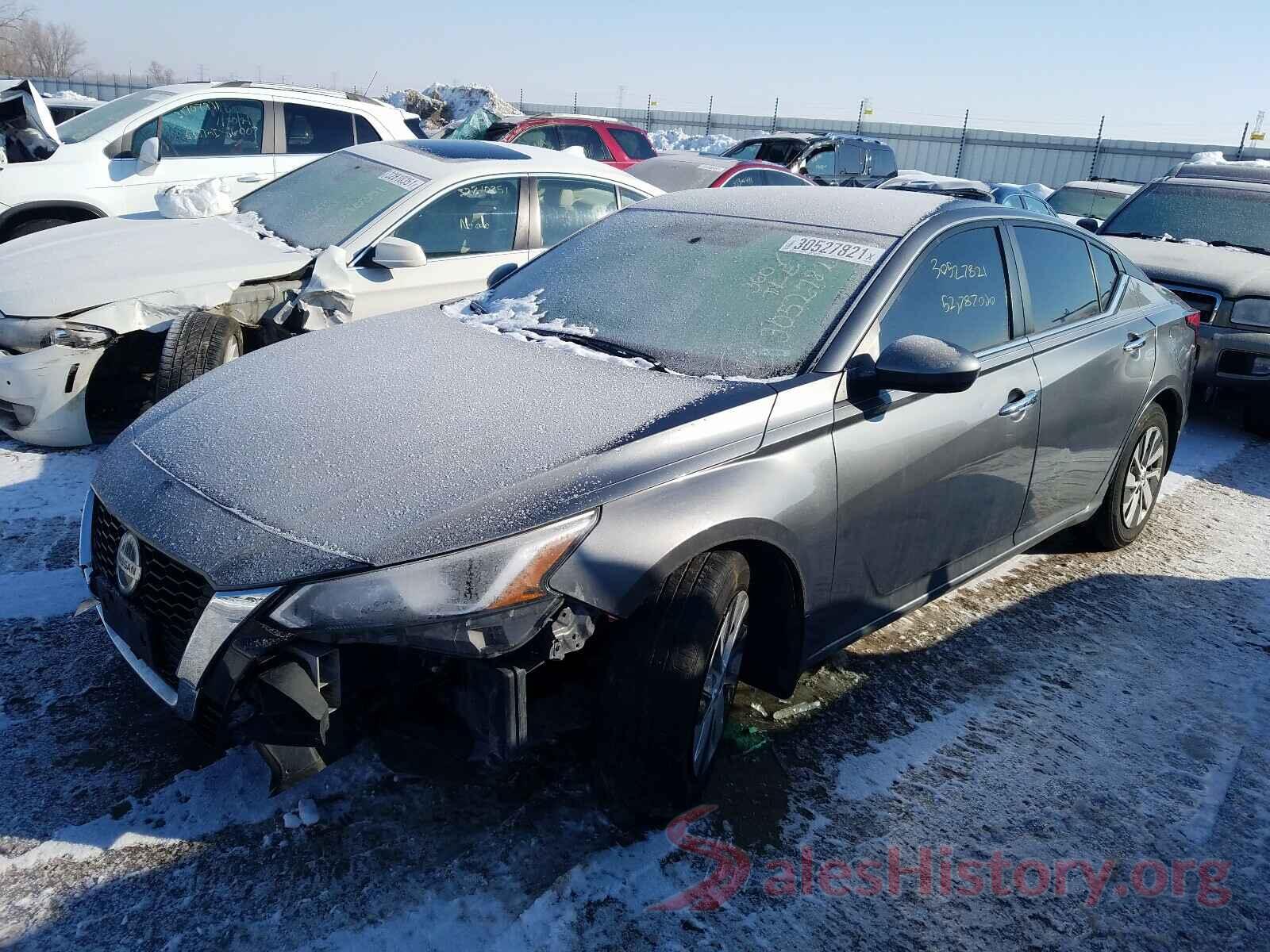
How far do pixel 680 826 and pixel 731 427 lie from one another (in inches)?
43.6

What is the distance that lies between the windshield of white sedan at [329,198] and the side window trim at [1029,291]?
11.1 ft

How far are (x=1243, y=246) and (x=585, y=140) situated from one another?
848 cm

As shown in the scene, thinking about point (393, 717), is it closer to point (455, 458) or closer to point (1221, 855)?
point (455, 458)

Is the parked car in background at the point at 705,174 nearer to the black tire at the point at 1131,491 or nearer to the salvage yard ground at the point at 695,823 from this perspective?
the black tire at the point at 1131,491

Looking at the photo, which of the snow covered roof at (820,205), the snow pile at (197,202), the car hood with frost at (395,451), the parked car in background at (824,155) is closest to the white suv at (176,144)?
the snow pile at (197,202)

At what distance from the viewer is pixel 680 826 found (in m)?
2.69

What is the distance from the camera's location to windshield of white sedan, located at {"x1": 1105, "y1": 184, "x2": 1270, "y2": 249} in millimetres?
7938

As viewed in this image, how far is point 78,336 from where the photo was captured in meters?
4.83

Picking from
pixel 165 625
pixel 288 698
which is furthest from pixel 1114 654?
pixel 165 625

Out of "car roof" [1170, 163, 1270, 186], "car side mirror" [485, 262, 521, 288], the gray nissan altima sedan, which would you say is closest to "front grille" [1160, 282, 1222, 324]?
"car roof" [1170, 163, 1270, 186]

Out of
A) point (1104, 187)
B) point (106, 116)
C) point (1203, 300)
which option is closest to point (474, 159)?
point (106, 116)

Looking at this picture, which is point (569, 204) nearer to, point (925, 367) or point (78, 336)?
point (78, 336)

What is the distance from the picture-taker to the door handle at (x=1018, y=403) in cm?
349

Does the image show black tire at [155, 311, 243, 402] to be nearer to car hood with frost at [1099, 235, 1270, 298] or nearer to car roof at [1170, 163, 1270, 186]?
car hood with frost at [1099, 235, 1270, 298]
